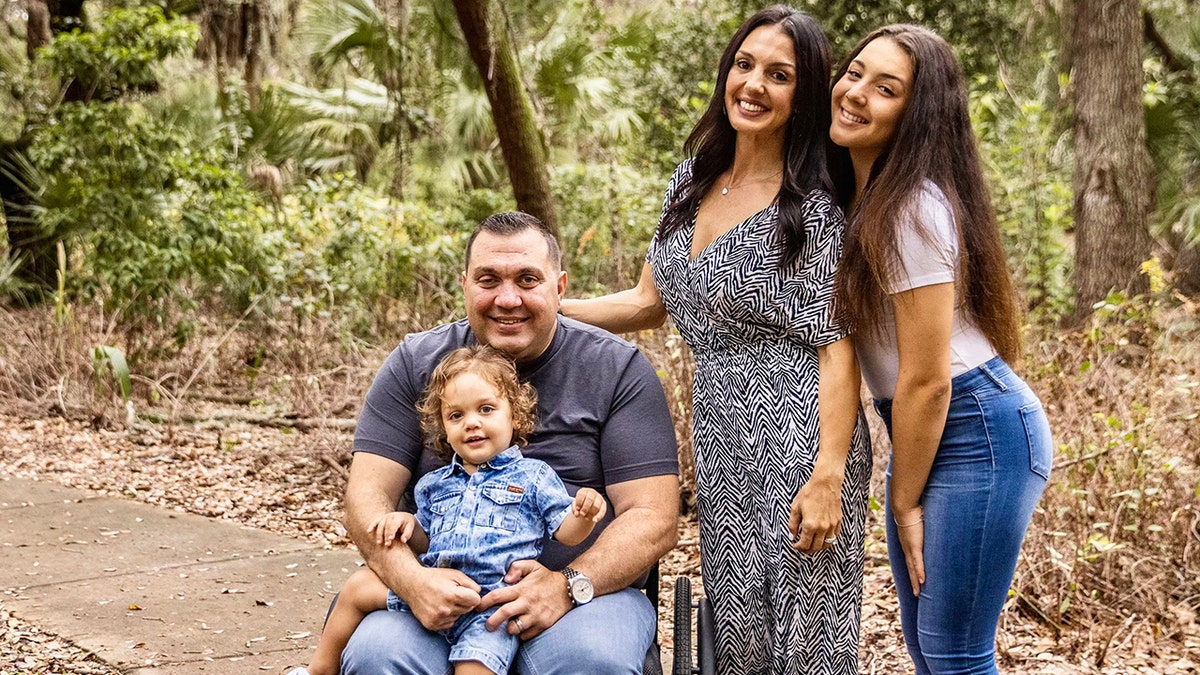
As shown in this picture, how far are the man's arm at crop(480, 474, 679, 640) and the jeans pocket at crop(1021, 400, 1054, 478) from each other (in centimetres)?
77

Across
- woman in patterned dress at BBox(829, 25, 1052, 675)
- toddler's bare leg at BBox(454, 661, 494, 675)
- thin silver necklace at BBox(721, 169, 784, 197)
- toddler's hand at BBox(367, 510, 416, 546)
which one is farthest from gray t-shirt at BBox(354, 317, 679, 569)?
woman in patterned dress at BBox(829, 25, 1052, 675)

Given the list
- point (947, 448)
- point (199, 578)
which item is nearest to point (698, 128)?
point (947, 448)

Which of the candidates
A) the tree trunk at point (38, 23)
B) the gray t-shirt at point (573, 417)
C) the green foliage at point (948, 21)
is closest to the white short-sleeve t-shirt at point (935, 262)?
the gray t-shirt at point (573, 417)

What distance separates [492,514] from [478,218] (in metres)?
9.38

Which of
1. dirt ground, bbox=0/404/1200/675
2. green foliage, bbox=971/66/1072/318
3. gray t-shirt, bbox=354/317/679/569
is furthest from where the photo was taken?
green foliage, bbox=971/66/1072/318

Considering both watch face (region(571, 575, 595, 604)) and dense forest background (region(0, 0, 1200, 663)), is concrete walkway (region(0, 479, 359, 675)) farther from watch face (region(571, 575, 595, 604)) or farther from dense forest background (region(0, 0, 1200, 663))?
watch face (region(571, 575, 595, 604))

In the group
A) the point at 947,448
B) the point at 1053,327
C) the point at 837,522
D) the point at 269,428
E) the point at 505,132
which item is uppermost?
the point at 505,132

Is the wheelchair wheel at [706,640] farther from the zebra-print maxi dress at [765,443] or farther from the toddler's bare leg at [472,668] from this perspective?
the toddler's bare leg at [472,668]

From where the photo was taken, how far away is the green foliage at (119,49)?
23.4 ft

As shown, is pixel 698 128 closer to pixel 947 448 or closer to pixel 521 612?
pixel 947 448

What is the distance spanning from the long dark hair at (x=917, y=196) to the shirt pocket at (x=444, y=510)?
35.9 inches

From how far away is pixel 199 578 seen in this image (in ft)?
14.1

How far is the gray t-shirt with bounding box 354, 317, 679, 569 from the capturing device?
2.57 metres

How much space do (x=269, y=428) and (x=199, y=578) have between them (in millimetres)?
2542
